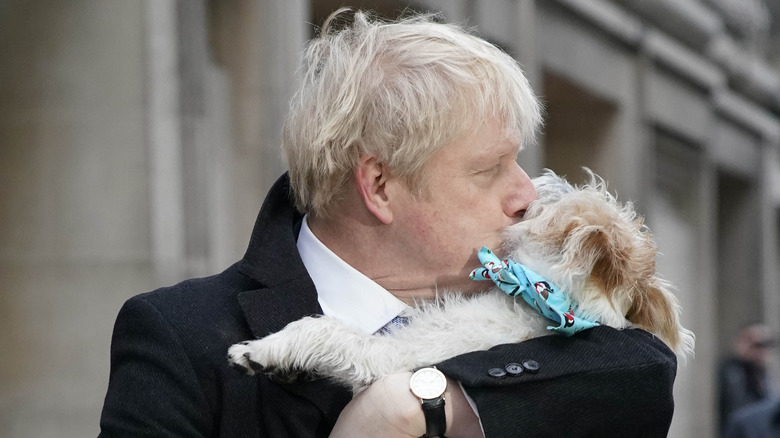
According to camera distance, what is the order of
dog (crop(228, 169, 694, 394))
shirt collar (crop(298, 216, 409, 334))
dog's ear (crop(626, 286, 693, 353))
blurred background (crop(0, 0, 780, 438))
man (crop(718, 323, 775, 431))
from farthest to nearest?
man (crop(718, 323, 775, 431)), blurred background (crop(0, 0, 780, 438)), shirt collar (crop(298, 216, 409, 334)), dog's ear (crop(626, 286, 693, 353)), dog (crop(228, 169, 694, 394))

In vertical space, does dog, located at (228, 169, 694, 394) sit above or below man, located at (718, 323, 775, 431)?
above

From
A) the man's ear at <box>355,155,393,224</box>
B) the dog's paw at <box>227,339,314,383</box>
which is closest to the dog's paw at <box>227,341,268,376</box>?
the dog's paw at <box>227,339,314,383</box>

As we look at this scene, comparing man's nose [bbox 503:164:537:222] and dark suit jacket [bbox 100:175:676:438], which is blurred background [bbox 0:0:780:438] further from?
dark suit jacket [bbox 100:175:676:438]

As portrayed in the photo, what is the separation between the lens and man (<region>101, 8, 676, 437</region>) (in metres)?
2.58

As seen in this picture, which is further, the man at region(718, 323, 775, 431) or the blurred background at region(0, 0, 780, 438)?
the man at region(718, 323, 775, 431)

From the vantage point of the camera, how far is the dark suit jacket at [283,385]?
8.43 ft

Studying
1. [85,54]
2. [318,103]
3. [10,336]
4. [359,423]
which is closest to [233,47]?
[85,54]

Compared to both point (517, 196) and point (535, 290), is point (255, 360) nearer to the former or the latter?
point (535, 290)

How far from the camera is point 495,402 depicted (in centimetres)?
254

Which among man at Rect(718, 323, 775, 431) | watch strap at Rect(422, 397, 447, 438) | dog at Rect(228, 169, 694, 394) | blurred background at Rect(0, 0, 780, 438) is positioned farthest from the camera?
A: man at Rect(718, 323, 775, 431)

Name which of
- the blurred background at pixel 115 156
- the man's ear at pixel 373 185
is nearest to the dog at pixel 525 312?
the man's ear at pixel 373 185

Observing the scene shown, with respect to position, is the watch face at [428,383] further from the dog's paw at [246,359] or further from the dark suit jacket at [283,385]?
the dog's paw at [246,359]

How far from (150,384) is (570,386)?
92 cm

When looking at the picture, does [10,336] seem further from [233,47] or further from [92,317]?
[233,47]
